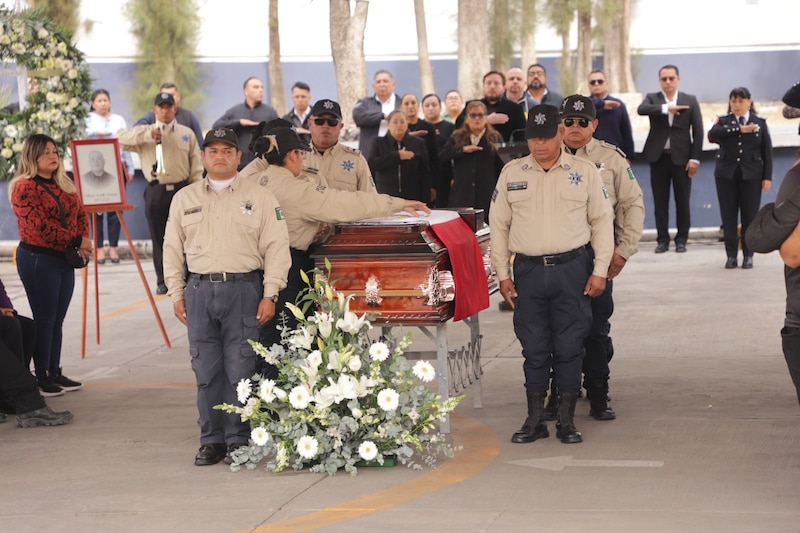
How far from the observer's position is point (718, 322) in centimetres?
1044

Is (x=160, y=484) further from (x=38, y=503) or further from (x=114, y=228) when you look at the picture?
(x=114, y=228)

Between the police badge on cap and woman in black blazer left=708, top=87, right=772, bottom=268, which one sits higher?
the police badge on cap

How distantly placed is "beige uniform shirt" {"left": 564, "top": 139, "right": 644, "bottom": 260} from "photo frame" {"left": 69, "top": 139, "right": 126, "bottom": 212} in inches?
184

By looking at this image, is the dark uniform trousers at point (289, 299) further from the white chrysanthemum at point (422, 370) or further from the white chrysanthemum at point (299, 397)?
the white chrysanthemum at point (422, 370)

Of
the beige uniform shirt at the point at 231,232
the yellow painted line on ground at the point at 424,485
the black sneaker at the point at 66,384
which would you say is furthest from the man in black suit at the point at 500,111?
the beige uniform shirt at the point at 231,232

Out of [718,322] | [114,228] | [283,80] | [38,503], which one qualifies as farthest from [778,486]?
[283,80]

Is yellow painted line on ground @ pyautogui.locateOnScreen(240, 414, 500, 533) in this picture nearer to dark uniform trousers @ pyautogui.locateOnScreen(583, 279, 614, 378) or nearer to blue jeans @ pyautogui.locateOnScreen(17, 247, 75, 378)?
dark uniform trousers @ pyautogui.locateOnScreen(583, 279, 614, 378)

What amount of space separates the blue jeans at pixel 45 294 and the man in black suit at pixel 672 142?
7988 mm

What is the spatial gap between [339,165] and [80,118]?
3.60 metres

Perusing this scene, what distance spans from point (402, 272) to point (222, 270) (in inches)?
37.3

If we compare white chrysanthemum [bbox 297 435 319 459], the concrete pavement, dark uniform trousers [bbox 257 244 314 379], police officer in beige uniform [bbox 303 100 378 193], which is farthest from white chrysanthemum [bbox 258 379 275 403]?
police officer in beige uniform [bbox 303 100 378 193]

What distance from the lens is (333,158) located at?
8016 mm

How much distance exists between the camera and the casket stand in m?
6.75

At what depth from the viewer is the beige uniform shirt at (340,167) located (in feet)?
26.2
